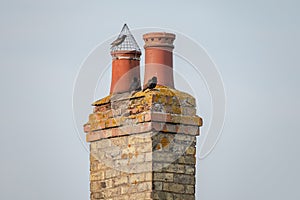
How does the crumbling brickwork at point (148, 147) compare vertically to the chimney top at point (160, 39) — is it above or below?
below

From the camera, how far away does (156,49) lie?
1398cm

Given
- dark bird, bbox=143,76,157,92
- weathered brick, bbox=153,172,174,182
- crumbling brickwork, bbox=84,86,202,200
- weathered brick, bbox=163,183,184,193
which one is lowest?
weathered brick, bbox=163,183,184,193

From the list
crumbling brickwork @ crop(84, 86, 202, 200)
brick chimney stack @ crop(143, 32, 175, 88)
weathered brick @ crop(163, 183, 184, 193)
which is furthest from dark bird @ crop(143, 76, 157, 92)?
weathered brick @ crop(163, 183, 184, 193)

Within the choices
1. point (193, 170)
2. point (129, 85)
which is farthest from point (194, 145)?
A: point (129, 85)

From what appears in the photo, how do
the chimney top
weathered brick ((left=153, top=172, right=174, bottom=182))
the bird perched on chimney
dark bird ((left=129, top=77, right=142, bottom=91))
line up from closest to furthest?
weathered brick ((left=153, top=172, right=174, bottom=182)) < the chimney top < dark bird ((left=129, top=77, right=142, bottom=91)) < the bird perched on chimney

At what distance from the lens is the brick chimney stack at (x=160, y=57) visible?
45.8ft

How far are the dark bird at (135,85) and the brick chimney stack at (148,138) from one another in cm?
9

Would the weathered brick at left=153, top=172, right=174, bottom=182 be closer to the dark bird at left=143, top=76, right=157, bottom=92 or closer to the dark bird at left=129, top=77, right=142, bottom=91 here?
the dark bird at left=143, top=76, right=157, bottom=92

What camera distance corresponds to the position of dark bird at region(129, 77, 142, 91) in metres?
14.1

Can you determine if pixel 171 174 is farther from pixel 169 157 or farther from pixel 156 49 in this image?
pixel 156 49

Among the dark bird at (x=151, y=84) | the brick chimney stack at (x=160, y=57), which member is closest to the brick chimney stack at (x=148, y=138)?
the brick chimney stack at (x=160, y=57)

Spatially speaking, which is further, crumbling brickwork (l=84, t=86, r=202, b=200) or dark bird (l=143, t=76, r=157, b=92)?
dark bird (l=143, t=76, r=157, b=92)

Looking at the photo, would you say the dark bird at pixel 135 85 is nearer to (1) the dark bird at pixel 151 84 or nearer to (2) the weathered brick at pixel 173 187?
(1) the dark bird at pixel 151 84

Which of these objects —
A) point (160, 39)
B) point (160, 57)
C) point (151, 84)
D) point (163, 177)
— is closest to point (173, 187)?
point (163, 177)
